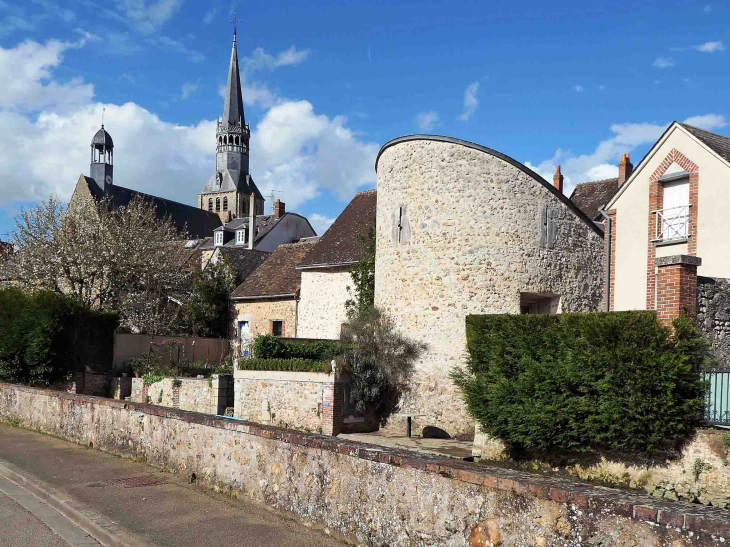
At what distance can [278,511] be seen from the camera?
6.36 meters

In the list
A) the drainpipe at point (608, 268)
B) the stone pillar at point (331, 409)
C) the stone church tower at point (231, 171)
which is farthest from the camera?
the stone church tower at point (231, 171)

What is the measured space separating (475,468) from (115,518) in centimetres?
365

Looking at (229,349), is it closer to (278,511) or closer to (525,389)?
(525,389)

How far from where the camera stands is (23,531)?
6352 millimetres

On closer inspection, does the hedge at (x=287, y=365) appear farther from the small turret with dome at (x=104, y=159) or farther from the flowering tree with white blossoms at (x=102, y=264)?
the small turret with dome at (x=104, y=159)

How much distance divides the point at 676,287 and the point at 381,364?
830 cm

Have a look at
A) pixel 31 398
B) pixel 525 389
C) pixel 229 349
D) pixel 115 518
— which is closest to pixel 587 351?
pixel 525 389

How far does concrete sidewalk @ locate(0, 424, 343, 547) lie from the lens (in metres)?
5.74

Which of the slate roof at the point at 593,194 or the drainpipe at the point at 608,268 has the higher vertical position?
the slate roof at the point at 593,194

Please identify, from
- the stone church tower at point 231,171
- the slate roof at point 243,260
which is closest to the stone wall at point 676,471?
the slate roof at point 243,260

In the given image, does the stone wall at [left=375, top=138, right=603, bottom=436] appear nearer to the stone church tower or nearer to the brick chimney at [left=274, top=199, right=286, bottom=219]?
the brick chimney at [left=274, top=199, right=286, bottom=219]

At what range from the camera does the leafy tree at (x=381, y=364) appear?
56.1 ft

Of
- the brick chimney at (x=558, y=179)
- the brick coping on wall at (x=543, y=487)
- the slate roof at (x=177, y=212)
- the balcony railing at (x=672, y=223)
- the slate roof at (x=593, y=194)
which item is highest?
the slate roof at (x=177, y=212)

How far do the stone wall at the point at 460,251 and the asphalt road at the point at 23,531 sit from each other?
10975mm
